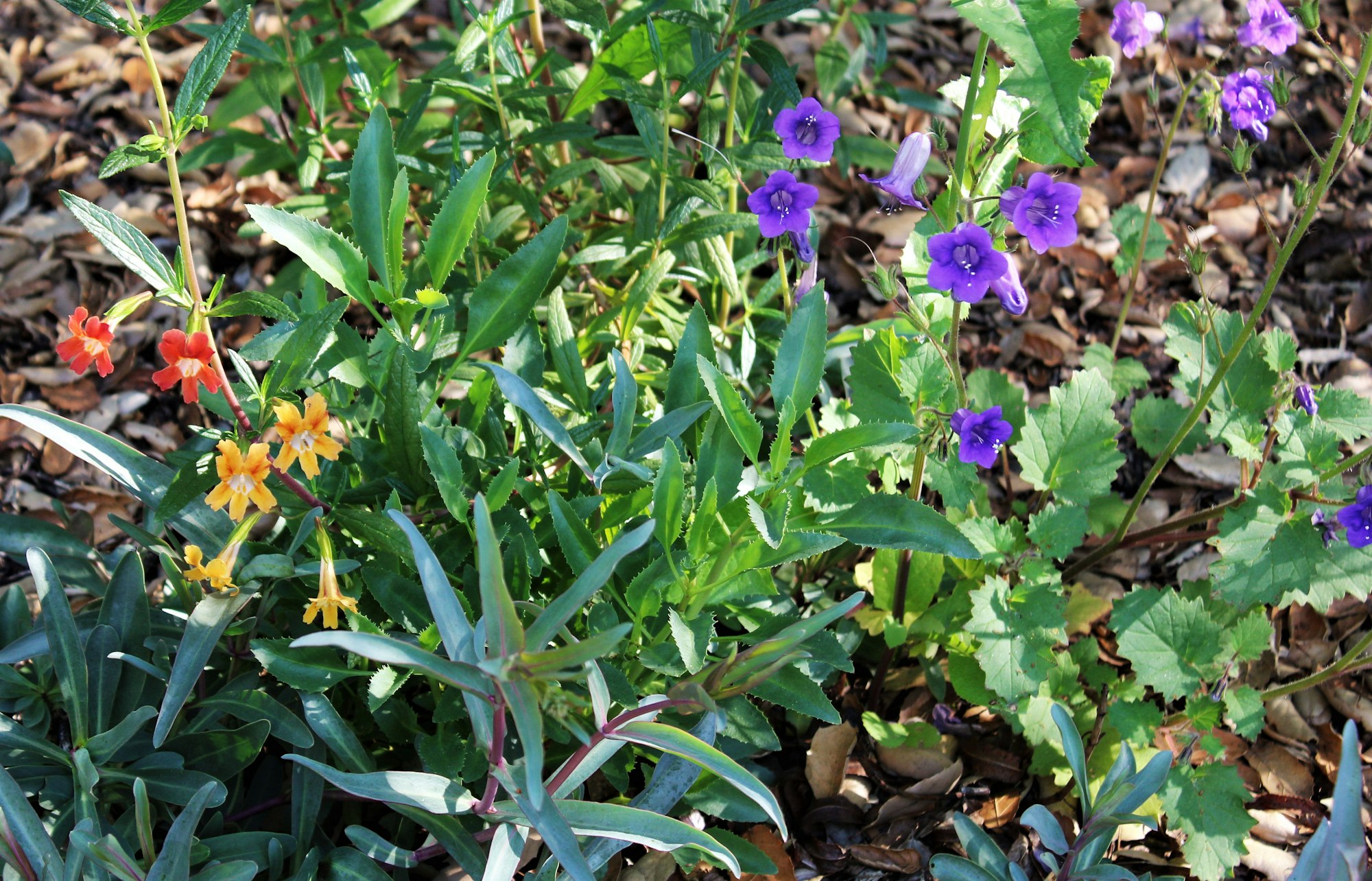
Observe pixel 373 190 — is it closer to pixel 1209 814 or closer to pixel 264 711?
pixel 264 711

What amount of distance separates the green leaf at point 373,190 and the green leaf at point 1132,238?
5.31 feet

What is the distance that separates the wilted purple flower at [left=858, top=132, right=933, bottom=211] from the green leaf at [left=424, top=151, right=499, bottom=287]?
1.96ft

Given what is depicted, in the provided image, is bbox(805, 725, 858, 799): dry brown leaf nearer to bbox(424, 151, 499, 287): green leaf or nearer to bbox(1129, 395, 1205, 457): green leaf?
bbox(1129, 395, 1205, 457): green leaf

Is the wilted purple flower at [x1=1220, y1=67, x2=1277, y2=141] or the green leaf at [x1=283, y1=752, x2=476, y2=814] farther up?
the wilted purple flower at [x1=1220, y1=67, x2=1277, y2=141]

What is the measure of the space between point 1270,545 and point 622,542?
1286mm

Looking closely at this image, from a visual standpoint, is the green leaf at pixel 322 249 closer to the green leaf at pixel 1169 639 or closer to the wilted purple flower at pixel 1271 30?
the green leaf at pixel 1169 639

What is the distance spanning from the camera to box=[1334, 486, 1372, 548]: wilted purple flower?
69.1 inches

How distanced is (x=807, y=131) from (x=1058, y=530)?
847 mm

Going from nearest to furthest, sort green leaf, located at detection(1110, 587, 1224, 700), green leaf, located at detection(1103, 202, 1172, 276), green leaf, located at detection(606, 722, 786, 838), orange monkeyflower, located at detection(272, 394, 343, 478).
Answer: green leaf, located at detection(606, 722, 786, 838), orange monkeyflower, located at detection(272, 394, 343, 478), green leaf, located at detection(1110, 587, 1224, 700), green leaf, located at detection(1103, 202, 1172, 276)

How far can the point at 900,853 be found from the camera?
197cm

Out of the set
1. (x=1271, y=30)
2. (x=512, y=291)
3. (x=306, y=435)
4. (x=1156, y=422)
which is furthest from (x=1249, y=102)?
(x=306, y=435)

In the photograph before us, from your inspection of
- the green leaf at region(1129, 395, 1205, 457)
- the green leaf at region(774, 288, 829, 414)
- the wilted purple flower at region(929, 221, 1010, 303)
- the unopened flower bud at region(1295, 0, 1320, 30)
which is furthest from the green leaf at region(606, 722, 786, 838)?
the unopened flower bud at region(1295, 0, 1320, 30)

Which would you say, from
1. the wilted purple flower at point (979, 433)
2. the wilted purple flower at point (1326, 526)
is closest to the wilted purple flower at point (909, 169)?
the wilted purple flower at point (979, 433)

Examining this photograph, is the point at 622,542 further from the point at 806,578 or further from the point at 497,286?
the point at 806,578
